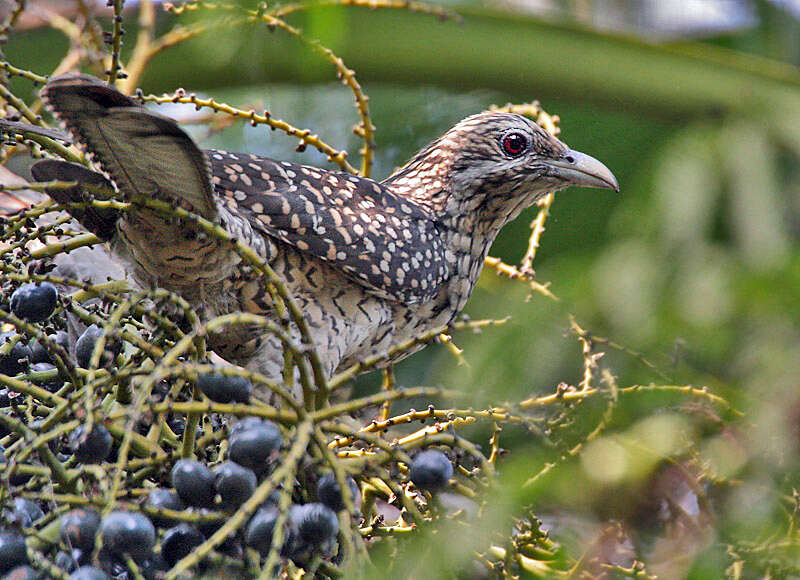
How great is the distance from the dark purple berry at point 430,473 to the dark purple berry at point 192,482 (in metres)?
0.27

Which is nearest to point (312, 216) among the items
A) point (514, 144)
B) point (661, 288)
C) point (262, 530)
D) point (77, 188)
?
point (77, 188)

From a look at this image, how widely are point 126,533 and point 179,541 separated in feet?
0.45

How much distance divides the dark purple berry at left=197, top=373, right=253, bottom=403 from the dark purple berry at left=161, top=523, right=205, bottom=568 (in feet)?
0.58

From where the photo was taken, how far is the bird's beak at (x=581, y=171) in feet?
8.73

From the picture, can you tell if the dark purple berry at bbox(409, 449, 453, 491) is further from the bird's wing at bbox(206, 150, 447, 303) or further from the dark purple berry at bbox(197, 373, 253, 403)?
the bird's wing at bbox(206, 150, 447, 303)

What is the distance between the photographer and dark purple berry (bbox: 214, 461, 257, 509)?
4.28ft

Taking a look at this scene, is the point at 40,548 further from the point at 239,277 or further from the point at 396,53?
the point at 396,53

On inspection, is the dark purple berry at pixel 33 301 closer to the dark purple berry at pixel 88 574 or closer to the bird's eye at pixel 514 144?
the dark purple berry at pixel 88 574

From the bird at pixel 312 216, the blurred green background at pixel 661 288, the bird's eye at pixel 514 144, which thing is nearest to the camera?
the blurred green background at pixel 661 288

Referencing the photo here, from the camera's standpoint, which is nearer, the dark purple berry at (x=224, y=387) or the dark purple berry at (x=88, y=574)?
the dark purple berry at (x=88, y=574)

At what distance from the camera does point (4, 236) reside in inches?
61.1

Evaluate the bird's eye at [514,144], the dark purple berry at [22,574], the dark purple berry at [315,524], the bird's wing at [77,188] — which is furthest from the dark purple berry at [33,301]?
the bird's eye at [514,144]

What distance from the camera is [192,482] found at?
1316mm

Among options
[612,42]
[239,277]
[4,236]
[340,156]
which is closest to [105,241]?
[239,277]
